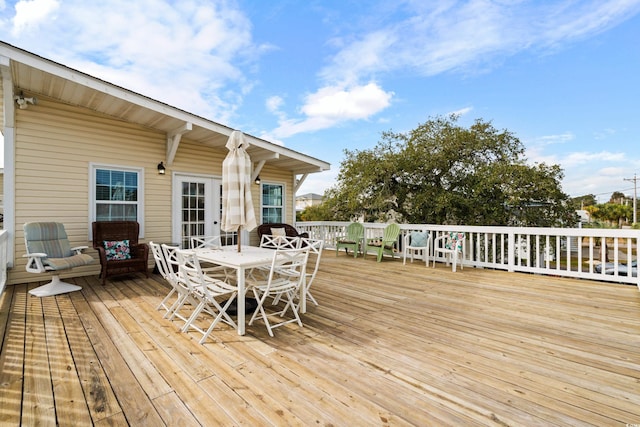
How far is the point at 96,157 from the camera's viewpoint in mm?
5211

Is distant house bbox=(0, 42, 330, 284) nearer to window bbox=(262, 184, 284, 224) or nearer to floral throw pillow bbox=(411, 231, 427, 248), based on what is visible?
window bbox=(262, 184, 284, 224)

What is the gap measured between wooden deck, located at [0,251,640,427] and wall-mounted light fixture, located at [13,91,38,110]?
9.67 feet

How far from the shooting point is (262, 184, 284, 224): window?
7.95 meters

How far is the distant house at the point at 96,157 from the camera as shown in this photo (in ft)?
14.5

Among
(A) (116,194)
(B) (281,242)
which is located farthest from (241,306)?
(A) (116,194)

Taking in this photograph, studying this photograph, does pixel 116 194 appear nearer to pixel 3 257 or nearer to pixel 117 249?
pixel 117 249

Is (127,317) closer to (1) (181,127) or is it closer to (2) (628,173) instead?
(1) (181,127)

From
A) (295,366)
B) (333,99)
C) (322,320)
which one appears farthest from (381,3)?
(295,366)

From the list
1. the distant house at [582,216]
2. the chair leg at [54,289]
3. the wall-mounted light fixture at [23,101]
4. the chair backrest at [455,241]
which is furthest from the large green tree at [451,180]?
the wall-mounted light fixture at [23,101]

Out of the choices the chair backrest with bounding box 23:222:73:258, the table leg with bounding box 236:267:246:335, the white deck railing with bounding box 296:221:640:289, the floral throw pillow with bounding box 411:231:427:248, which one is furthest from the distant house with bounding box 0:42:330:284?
the table leg with bounding box 236:267:246:335

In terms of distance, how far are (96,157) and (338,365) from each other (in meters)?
5.60

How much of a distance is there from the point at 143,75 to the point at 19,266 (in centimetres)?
546

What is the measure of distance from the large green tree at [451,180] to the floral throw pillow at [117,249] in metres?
7.43

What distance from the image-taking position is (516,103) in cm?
1021
